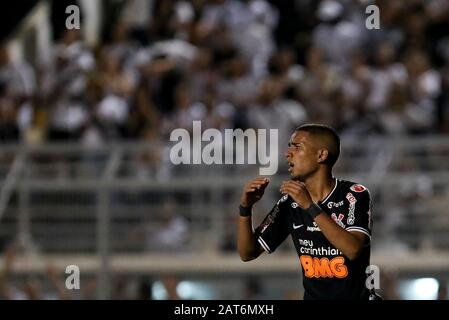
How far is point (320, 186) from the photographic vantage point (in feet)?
19.0

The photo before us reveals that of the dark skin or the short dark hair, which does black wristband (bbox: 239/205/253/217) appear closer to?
the dark skin

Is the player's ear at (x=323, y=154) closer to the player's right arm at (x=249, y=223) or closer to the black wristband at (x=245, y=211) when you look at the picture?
the player's right arm at (x=249, y=223)

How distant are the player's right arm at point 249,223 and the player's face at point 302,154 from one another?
0.15 m

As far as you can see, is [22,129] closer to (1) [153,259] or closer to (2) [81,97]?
(2) [81,97]

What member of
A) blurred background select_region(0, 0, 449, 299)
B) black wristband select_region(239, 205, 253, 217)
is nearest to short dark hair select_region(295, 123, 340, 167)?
black wristband select_region(239, 205, 253, 217)

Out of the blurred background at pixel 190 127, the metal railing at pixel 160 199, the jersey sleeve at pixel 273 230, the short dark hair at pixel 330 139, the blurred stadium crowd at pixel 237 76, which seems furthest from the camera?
the blurred stadium crowd at pixel 237 76

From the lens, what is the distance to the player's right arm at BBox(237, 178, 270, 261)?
18.6 ft

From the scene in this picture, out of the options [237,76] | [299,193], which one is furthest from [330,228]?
[237,76]

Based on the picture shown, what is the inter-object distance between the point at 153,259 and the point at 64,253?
2.94 feet

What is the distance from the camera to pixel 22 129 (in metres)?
13.0

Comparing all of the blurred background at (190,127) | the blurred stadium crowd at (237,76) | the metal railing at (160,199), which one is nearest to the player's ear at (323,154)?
the blurred background at (190,127)

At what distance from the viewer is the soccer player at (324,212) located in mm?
5602

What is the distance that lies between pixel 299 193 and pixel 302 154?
0.25m
